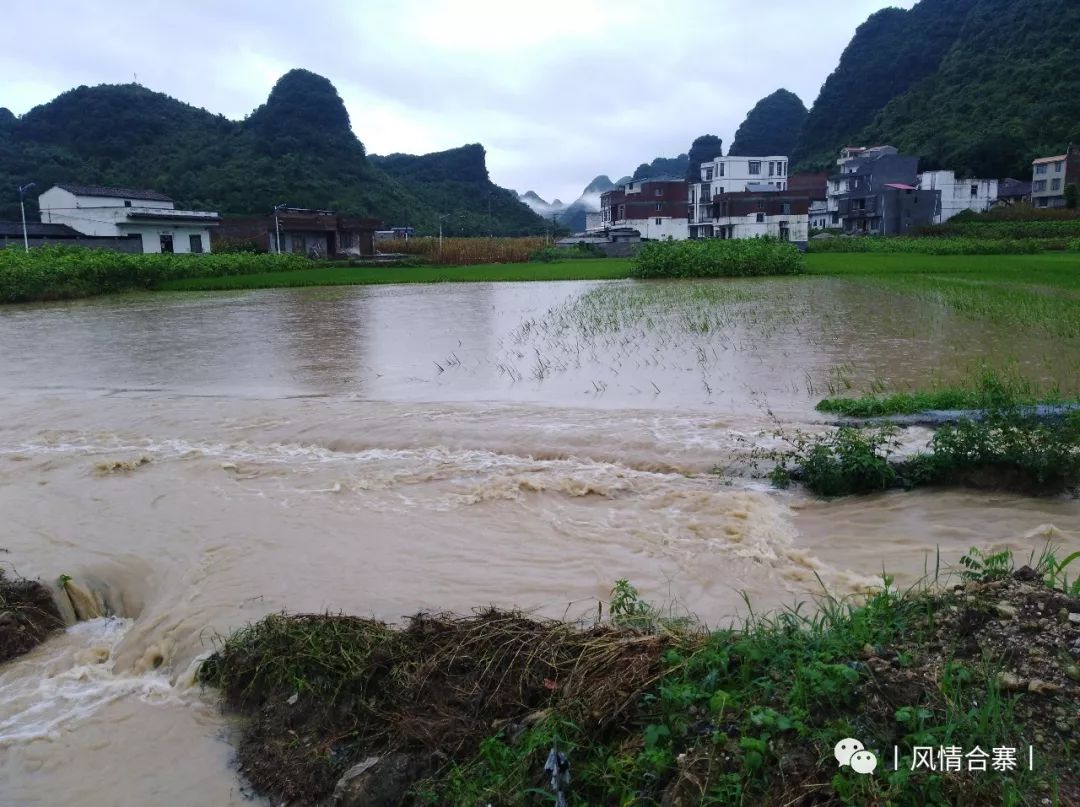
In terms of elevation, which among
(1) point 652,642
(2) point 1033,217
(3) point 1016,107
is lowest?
(1) point 652,642

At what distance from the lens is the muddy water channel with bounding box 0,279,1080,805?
3.95 m

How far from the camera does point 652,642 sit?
313 centimetres

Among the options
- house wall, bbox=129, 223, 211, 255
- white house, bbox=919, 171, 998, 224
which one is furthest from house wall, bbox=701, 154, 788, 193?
house wall, bbox=129, 223, 211, 255

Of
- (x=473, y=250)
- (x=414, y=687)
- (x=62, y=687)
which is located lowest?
(x=62, y=687)

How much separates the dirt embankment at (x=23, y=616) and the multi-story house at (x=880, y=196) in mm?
58277

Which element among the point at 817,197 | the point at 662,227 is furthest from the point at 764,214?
the point at 817,197

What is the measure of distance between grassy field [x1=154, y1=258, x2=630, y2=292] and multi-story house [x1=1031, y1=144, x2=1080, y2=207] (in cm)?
3335

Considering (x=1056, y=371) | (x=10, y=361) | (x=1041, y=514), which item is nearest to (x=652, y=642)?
(x=1041, y=514)

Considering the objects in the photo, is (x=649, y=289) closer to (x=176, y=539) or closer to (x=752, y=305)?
(x=752, y=305)

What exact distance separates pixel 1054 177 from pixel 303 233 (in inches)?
1934

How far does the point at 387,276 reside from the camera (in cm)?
3669

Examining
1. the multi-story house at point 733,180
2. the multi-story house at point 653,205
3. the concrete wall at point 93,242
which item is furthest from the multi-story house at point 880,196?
the concrete wall at point 93,242

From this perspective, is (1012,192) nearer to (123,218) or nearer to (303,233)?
(303,233)

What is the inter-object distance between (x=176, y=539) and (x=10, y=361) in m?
10.9
